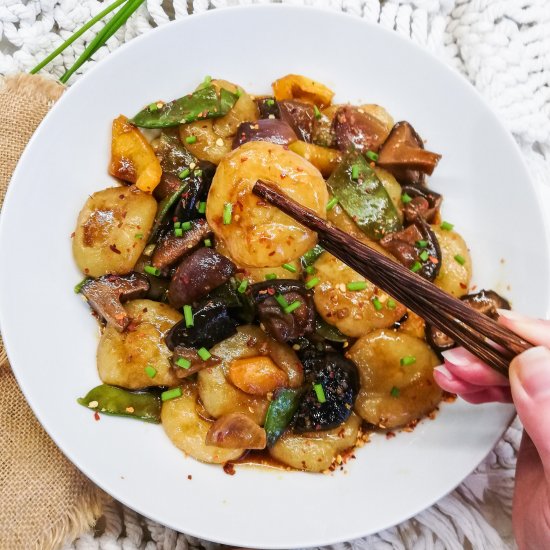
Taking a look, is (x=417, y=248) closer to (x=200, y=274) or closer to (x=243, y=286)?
(x=243, y=286)

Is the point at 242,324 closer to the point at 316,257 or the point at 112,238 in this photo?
the point at 316,257

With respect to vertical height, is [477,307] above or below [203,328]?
above

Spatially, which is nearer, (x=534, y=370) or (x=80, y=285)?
(x=534, y=370)

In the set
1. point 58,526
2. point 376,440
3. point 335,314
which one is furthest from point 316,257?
point 58,526

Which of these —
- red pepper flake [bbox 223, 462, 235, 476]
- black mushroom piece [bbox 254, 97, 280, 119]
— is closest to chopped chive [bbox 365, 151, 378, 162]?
black mushroom piece [bbox 254, 97, 280, 119]

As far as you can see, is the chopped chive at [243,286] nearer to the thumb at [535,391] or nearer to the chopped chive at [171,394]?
the chopped chive at [171,394]

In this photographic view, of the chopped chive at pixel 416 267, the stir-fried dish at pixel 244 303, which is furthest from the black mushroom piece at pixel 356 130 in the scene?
the chopped chive at pixel 416 267

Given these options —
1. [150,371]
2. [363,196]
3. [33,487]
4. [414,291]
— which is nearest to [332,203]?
[363,196]
